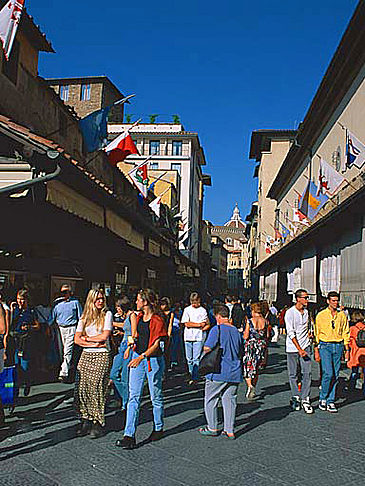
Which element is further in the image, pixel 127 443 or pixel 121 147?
pixel 121 147

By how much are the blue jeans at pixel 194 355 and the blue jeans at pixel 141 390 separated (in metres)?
4.88

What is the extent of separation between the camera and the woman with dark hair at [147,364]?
6949 millimetres

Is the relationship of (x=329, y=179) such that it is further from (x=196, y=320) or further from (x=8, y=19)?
(x=8, y=19)

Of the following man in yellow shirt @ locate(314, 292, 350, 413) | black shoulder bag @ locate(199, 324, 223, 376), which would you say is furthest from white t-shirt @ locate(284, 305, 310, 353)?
black shoulder bag @ locate(199, 324, 223, 376)

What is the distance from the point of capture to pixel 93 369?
24.1 feet

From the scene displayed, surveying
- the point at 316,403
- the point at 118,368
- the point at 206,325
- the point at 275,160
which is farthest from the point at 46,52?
the point at 275,160

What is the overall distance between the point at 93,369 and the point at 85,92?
50314 millimetres

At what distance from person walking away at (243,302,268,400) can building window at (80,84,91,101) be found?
45838mm

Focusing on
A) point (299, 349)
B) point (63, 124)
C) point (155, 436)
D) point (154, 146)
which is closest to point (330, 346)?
point (299, 349)

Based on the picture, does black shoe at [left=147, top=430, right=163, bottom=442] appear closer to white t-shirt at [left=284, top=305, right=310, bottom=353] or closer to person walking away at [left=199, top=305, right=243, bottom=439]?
person walking away at [left=199, top=305, right=243, bottom=439]

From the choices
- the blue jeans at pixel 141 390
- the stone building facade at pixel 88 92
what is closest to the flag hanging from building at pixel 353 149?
the blue jeans at pixel 141 390

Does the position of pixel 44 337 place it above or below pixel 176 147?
below

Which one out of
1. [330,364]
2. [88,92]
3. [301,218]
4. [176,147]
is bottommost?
[330,364]

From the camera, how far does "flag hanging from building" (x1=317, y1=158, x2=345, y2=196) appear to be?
19188 millimetres
